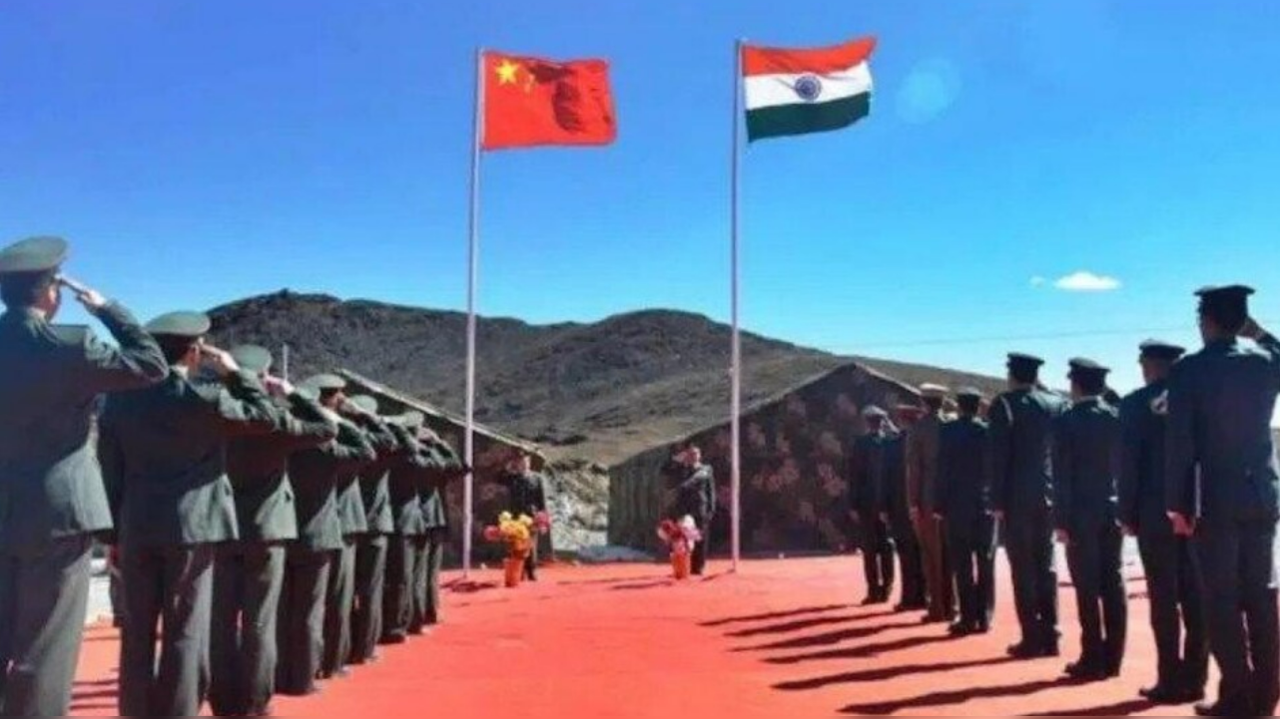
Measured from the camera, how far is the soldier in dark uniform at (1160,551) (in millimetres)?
7762

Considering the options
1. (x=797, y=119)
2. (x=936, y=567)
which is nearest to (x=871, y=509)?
(x=936, y=567)

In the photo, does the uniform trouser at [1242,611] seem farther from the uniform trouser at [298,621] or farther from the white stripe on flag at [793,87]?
the white stripe on flag at [793,87]

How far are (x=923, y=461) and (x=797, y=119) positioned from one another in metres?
8.33

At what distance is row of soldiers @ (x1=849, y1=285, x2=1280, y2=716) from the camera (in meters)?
6.95

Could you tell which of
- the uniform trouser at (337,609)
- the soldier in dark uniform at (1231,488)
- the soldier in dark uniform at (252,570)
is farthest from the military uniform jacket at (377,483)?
the soldier in dark uniform at (1231,488)

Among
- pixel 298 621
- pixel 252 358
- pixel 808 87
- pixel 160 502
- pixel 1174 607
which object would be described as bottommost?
pixel 298 621

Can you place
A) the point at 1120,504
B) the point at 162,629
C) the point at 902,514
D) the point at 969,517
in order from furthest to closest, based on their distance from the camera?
1. the point at 902,514
2. the point at 969,517
3. the point at 1120,504
4. the point at 162,629

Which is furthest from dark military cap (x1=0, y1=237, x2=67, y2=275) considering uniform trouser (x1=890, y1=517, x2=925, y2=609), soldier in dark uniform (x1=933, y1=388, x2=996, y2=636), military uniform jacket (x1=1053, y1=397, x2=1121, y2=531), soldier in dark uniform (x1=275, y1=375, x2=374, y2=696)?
uniform trouser (x1=890, y1=517, x2=925, y2=609)

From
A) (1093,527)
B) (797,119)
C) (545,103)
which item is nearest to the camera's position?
(1093,527)

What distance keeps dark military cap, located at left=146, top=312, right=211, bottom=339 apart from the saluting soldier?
726 cm

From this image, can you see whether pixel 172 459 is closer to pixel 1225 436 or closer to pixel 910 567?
pixel 1225 436

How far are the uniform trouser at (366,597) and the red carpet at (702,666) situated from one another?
7.9 inches

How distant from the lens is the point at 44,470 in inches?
224

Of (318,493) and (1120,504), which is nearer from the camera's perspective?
(1120,504)
